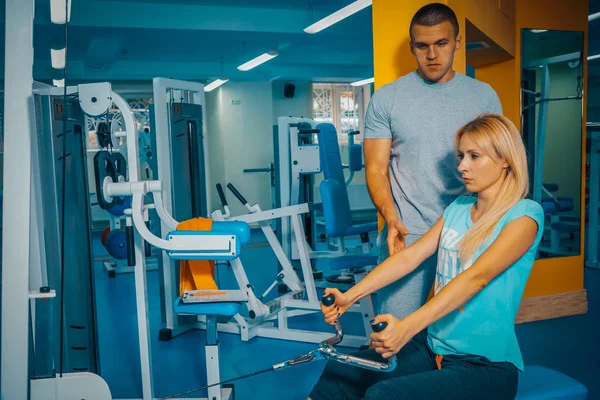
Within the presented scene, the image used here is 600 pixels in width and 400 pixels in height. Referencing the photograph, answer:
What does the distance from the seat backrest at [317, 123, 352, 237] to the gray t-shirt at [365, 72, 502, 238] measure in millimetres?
1843

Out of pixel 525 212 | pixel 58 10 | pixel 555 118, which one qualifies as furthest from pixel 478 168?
pixel 555 118

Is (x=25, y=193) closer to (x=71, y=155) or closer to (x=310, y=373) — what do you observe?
(x=71, y=155)

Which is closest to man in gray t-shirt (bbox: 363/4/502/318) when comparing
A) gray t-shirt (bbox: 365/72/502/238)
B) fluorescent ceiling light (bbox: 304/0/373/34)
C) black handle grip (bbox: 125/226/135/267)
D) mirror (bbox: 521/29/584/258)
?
gray t-shirt (bbox: 365/72/502/238)

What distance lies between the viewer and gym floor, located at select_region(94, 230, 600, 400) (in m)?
2.81

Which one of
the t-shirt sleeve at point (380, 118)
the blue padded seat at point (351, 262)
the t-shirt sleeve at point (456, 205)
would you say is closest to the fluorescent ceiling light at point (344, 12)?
the blue padded seat at point (351, 262)

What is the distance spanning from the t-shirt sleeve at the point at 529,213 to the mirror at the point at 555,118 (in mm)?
2242

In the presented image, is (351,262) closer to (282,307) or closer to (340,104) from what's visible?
(282,307)

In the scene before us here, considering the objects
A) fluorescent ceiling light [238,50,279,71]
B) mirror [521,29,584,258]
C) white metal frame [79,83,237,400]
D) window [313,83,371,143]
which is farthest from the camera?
window [313,83,371,143]

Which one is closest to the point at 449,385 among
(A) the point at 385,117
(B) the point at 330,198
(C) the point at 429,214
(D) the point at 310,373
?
(C) the point at 429,214

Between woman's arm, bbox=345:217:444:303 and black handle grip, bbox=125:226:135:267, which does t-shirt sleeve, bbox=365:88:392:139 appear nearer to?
woman's arm, bbox=345:217:444:303

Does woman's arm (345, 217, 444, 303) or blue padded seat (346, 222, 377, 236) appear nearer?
woman's arm (345, 217, 444, 303)

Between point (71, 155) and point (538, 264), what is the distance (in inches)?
115

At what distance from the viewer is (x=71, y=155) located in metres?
2.46

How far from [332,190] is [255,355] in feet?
3.99
